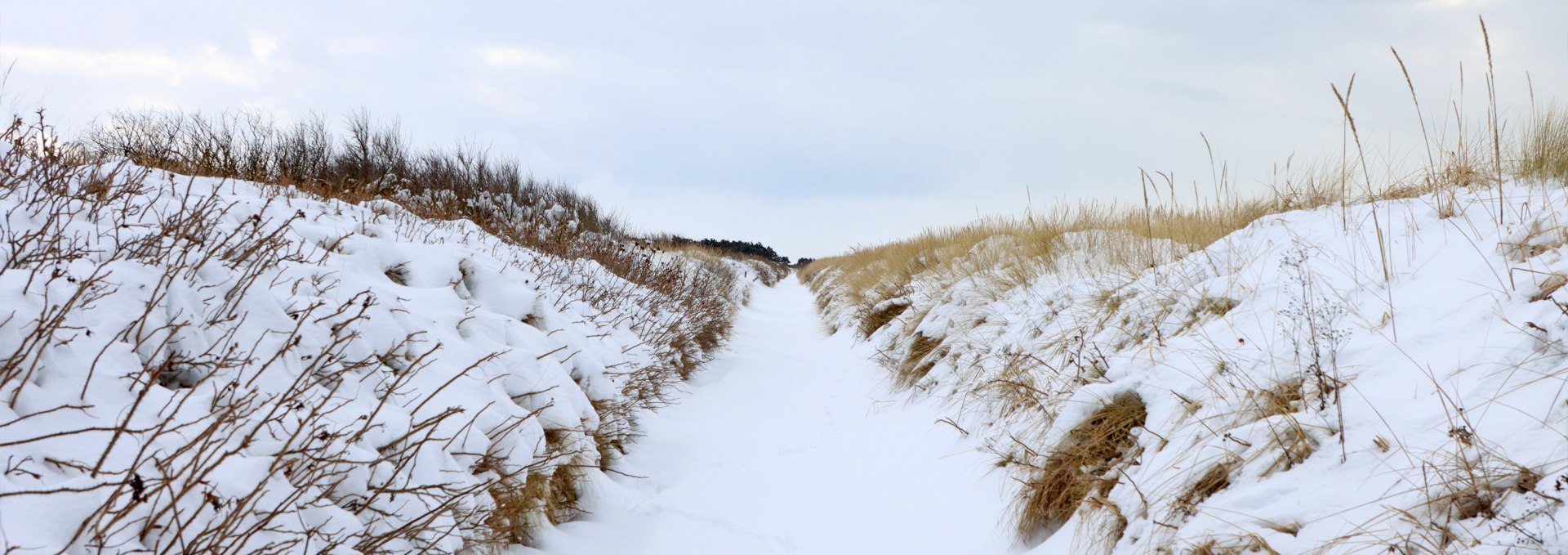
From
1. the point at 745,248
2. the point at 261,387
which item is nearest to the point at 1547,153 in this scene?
the point at 261,387

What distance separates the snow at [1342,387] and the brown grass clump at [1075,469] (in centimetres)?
8

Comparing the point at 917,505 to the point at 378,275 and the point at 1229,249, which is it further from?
the point at 378,275

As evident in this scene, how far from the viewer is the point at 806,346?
444 inches

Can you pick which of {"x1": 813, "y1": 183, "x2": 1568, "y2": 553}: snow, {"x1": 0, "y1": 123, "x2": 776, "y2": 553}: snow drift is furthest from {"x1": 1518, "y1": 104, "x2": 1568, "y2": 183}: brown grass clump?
{"x1": 0, "y1": 123, "x2": 776, "y2": 553}: snow drift

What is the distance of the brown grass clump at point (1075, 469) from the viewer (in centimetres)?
289

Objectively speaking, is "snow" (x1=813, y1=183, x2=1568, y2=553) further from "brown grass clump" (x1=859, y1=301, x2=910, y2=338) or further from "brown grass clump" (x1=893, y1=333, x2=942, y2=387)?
"brown grass clump" (x1=859, y1=301, x2=910, y2=338)

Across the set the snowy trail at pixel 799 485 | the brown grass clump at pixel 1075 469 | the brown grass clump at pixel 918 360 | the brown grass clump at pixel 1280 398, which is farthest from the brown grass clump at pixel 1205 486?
the brown grass clump at pixel 918 360

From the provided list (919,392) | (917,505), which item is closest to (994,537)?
(917,505)

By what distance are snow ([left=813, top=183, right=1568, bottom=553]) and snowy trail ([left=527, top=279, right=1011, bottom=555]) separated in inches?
16.6

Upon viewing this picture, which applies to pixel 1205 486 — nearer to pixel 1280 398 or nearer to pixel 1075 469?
pixel 1280 398

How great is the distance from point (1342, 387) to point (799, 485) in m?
2.91

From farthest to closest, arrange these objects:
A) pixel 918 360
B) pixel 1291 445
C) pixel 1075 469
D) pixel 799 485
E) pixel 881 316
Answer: pixel 881 316, pixel 918 360, pixel 799 485, pixel 1075 469, pixel 1291 445

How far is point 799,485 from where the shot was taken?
14.4 feet

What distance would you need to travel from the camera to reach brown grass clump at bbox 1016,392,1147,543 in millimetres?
2887
